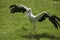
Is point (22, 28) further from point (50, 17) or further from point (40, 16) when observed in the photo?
point (50, 17)

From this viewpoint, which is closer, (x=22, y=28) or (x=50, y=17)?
(x=50, y=17)

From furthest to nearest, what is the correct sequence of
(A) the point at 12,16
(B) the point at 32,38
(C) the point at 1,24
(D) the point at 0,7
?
(D) the point at 0,7 → (A) the point at 12,16 → (C) the point at 1,24 → (B) the point at 32,38

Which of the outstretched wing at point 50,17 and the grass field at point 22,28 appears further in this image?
the grass field at point 22,28

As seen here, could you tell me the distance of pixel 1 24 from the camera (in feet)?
40.1

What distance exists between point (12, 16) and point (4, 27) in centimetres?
201

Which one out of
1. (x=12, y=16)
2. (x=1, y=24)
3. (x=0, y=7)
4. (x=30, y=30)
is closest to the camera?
(x=30, y=30)

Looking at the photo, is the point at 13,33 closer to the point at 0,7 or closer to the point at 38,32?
the point at 38,32

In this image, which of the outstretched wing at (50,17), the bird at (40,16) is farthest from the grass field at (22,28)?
the outstretched wing at (50,17)

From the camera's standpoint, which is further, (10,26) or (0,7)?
(0,7)

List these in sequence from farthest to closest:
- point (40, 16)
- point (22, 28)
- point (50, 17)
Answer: point (22, 28) < point (40, 16) < point (50, 17)

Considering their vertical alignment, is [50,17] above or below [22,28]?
above

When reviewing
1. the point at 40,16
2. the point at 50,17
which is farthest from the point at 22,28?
the point at 50,17

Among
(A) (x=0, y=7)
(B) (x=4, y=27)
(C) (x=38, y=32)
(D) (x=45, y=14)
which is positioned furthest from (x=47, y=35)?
(A) (x=0, y=7)

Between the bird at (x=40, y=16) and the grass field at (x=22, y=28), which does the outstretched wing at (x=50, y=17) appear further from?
the grass field at (x=22, y=28)
